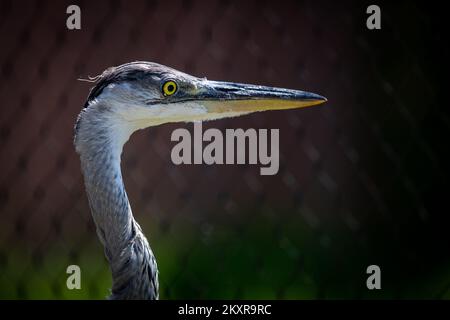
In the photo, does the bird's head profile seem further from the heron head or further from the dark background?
the dark background

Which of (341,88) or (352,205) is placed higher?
(341,88)

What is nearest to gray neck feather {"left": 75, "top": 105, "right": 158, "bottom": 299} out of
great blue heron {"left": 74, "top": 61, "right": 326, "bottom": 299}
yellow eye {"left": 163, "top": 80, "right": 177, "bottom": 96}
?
great blue heron {"left": 74, "top": 61, "right": 326, "bottom": 299}

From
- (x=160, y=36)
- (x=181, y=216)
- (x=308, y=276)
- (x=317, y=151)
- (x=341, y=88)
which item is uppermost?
(x=160, y=36)

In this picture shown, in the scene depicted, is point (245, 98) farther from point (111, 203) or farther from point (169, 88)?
point (111, 203)

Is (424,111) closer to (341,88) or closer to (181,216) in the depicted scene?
(341,88)

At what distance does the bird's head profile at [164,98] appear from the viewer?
1.89 m

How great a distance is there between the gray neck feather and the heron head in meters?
0.04

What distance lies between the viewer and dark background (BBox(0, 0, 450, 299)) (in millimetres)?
2775

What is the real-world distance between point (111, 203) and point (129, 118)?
20cm

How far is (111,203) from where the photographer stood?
186 cm

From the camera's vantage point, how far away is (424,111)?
2.88 metres

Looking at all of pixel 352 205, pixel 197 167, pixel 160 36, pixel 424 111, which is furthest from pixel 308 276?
pixel 160 36

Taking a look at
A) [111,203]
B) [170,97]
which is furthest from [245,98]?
[111,203]

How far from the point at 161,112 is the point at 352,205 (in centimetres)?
118
